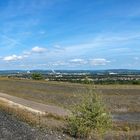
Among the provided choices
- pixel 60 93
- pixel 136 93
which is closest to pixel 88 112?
pixel 60 93

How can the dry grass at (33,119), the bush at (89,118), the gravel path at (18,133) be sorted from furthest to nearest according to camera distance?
the dry grass at (33,119), the bush at (89,118), the gravel path at (18,133)

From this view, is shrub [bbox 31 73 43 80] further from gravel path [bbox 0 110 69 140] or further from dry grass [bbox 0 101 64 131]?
gravel path [bbox 0 110 69 140]

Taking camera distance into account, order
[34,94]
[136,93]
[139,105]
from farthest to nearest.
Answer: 1. [136,93]
2. [34,94]
3. [139,105]

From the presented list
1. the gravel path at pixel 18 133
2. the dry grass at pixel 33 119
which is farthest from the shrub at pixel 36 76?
the gravel path at pixel 18 133

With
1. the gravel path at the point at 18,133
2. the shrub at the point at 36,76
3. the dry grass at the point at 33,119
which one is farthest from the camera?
the shrub at the point at 36,76

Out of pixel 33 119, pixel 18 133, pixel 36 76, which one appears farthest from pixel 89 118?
pixel 36 76

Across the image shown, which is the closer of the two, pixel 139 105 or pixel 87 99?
pixel 87 99

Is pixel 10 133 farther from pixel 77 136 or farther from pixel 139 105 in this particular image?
pixel 139 105

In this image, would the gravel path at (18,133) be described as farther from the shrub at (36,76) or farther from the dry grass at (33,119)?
the shrub at (36,76)
